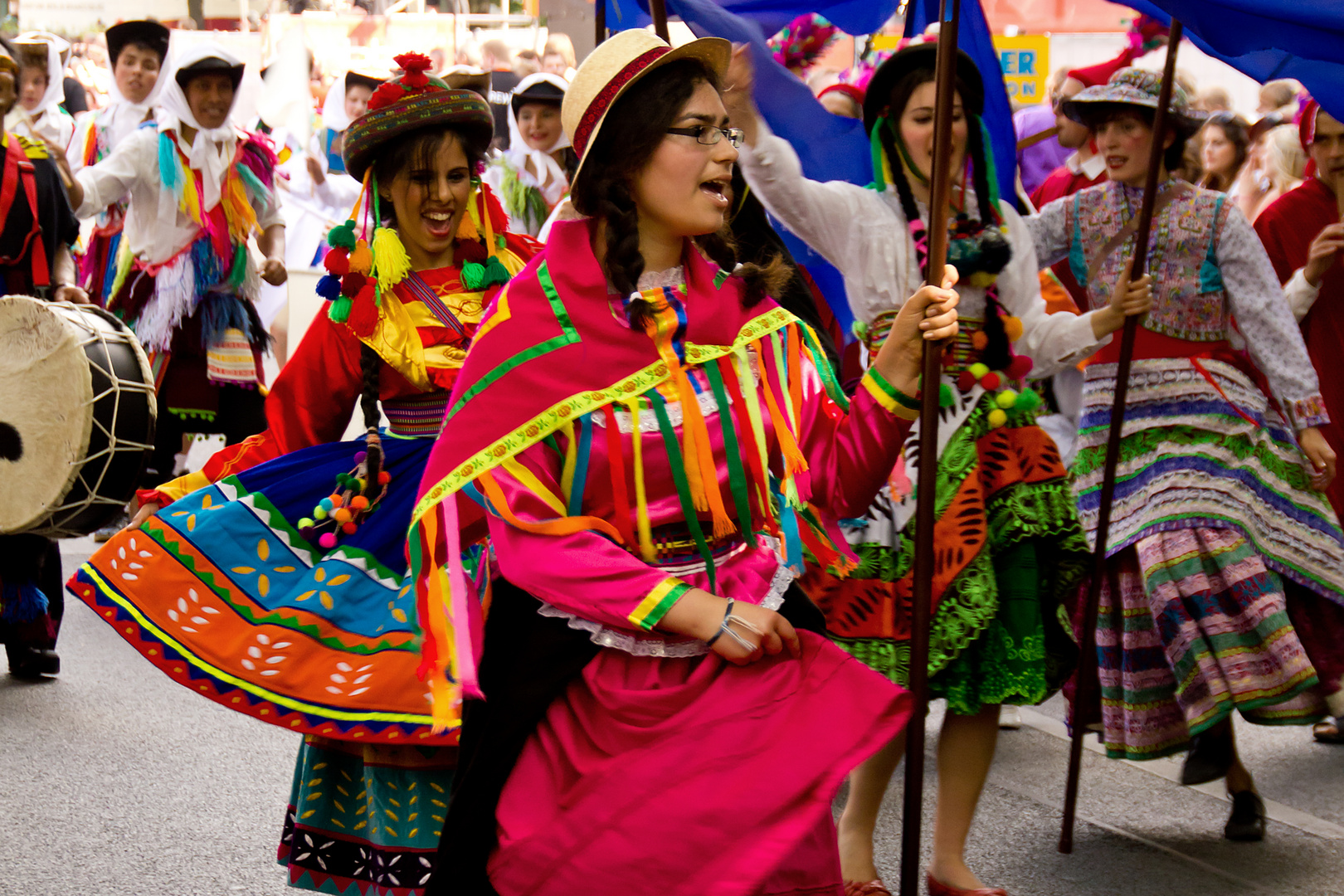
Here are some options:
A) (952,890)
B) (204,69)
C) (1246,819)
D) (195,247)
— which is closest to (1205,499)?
(1246,819)

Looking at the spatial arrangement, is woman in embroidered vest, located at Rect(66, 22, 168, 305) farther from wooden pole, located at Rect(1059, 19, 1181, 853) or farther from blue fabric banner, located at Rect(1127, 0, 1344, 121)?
blue fabric banner, located at Rect(1127, 0, 1344, 121)

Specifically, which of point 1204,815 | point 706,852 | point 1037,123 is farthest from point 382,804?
point 1037,123

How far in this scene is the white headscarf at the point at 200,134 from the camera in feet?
21.4

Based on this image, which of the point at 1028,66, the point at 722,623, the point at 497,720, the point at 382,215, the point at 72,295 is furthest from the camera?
the point at 1028,66

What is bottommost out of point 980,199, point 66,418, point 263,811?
point 263,811

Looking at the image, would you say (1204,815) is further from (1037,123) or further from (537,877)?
(1037,123)

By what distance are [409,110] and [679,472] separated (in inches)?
63.4

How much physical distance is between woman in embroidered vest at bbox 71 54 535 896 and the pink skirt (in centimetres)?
98

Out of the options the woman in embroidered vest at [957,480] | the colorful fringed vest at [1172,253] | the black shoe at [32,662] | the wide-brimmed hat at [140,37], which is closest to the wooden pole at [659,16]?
the woman in embroidered vest at [957,480]

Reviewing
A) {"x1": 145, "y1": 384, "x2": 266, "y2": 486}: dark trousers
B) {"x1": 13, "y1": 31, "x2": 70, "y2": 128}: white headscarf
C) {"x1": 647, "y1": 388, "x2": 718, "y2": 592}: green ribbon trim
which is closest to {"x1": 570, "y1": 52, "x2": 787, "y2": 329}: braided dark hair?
{"x1": 647, "y1": 388, "x2": 718, "y2": 592}: green ribbon trim

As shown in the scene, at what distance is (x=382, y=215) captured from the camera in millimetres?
3639

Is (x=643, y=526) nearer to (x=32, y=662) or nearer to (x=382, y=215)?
(x=382, y=215)

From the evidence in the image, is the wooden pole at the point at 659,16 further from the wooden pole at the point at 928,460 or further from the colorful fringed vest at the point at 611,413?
the wooden pole at the point at 928,460

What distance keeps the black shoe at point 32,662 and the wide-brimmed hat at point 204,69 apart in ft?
8.47
